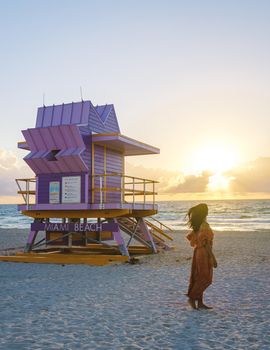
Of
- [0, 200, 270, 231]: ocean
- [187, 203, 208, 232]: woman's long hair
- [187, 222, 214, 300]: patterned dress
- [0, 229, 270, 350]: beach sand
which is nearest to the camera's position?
[0, 229, 270, 350]: beach sand

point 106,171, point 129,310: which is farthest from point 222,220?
point 129,310

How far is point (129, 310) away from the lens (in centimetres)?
965

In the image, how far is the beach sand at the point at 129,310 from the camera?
24.3 ft

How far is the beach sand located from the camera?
7.42 meters

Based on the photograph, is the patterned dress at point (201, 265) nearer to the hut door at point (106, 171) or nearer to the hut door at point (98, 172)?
the hut door at point (106, 171)

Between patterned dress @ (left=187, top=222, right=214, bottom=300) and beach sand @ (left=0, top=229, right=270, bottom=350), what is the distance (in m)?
0.46

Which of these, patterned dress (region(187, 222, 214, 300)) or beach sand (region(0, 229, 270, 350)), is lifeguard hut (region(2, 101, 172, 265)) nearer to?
beach sand (region(0, 229, 270, 350))

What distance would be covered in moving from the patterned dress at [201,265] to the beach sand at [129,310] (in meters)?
0.46

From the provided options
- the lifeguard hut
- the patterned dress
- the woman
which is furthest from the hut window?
the patterned dress

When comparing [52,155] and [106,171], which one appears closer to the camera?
[52,155]

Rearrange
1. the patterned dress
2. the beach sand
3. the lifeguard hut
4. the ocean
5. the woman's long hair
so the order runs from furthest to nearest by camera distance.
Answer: the ocean → the lifeguard hut → the woman's long hair → the patterned dress → the beach sand

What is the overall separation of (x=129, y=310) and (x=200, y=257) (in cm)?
182

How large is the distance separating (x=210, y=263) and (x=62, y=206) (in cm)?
1007

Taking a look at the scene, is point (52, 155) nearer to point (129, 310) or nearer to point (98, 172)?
point (98, 172)
